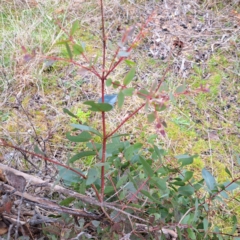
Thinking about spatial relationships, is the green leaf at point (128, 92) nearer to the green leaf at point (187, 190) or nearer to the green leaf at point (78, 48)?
the green leaf at point (78, 48)

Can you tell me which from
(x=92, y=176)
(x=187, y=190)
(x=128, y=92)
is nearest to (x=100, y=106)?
(x=128, y=92)

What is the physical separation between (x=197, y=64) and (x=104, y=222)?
5.91 feet

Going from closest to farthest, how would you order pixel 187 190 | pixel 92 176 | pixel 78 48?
pixel 78 48
pixel 92 176
pixel 187 190

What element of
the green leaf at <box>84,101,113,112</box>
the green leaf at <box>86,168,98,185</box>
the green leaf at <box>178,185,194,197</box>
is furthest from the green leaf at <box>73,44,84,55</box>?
the green leaf at <box>178,185,194,197</box>

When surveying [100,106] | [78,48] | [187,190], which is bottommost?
[187,190]

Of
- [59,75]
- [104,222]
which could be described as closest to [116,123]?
[59,75]

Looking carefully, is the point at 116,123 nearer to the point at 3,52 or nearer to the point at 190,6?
the point at 3,52

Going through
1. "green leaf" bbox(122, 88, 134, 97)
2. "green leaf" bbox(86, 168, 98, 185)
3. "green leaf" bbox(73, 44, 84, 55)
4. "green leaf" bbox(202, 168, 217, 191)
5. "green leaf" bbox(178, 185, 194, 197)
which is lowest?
"green leaf" bbox(178, 185, 194, 197)

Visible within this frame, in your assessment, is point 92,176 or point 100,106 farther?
point 92,176

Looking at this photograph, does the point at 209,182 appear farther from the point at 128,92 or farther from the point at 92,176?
the point at 128,92

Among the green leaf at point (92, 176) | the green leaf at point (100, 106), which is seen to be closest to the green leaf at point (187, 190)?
the green leaf at point (92, 176)

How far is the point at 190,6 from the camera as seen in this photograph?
9.47 ft

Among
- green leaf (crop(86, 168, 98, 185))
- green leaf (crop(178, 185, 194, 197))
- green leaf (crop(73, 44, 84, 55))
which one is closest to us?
green leaf (crop(73, 44, 84, 55))

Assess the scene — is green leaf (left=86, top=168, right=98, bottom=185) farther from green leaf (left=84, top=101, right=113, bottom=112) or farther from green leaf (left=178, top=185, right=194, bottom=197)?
green leaf (left=178, top=185, right=194, bottom=197)
